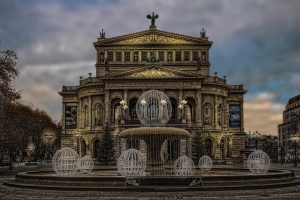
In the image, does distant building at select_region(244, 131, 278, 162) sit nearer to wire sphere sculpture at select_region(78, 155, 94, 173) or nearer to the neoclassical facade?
the neoclassical facade

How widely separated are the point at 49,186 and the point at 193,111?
185ft

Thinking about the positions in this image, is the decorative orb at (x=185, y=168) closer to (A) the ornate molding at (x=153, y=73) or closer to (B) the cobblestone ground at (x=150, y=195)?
(B) the cobblestone ground at (x=150, y=195)

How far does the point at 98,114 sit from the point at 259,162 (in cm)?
5396

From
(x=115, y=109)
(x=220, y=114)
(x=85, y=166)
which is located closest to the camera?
(x=85, y=166)

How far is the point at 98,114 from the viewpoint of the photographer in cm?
8538

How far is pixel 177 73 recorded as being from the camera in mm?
80562

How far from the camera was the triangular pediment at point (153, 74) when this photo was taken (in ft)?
263

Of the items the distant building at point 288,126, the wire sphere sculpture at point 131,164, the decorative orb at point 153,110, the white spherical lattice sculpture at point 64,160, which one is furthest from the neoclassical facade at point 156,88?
the wire sphere sculpture at point 131,164

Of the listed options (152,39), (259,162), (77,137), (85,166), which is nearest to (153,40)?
(152,39)

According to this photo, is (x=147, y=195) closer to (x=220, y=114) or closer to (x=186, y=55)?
(x=220, y=114)

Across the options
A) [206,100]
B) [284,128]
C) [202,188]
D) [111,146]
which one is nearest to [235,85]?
[206,100]

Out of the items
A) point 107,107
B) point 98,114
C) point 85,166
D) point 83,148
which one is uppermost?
point 107,107

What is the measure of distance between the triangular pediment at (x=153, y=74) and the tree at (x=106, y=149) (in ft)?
30.3

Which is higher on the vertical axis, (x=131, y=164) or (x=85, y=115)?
(x=85, y=115)
